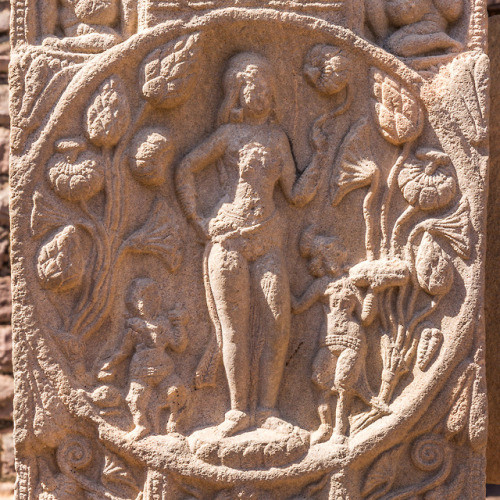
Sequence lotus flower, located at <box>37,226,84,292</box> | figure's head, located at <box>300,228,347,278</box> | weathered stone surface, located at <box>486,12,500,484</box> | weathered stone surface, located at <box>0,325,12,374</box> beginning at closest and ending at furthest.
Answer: lotus flower, located at <box>37,226,84,292</box> < figure's head, located at <box>300,228,347,278</box> < weathered stone surface, located at <box>486,12,500,484</box> < weathered stone surface, located at <box>0,325,12,374</box>

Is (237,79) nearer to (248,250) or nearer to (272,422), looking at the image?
(248,250)

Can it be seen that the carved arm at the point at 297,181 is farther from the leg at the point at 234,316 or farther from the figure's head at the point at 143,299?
the figure's head at the point at 143,299

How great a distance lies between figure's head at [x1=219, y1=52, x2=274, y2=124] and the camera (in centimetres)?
312

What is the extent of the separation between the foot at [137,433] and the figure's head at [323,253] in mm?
816

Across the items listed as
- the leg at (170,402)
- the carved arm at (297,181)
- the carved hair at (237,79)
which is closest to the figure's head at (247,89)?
the carved hair at (237,79)

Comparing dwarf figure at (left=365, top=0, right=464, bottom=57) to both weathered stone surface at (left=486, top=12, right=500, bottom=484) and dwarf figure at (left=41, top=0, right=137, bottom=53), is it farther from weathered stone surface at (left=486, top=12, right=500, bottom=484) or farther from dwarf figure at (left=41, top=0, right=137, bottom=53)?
dwarf figure at (left=41, top=0, right=137, bottom=53)

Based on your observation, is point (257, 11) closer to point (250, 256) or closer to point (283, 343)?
point (250, 256)

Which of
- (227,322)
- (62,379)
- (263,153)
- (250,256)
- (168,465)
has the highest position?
(263,153)

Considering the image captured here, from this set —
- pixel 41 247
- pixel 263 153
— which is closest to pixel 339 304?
pixel 263 153

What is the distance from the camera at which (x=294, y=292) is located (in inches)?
127

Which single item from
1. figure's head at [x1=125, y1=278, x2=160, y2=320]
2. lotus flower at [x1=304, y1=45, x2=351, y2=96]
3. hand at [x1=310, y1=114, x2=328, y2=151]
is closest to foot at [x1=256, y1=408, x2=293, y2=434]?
figure's head at [x1=125, y1=278, x2=160, y2=320]

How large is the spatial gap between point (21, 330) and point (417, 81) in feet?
5.41

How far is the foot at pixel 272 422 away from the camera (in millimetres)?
3111

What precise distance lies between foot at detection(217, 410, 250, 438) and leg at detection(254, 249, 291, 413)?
0.26 feet
